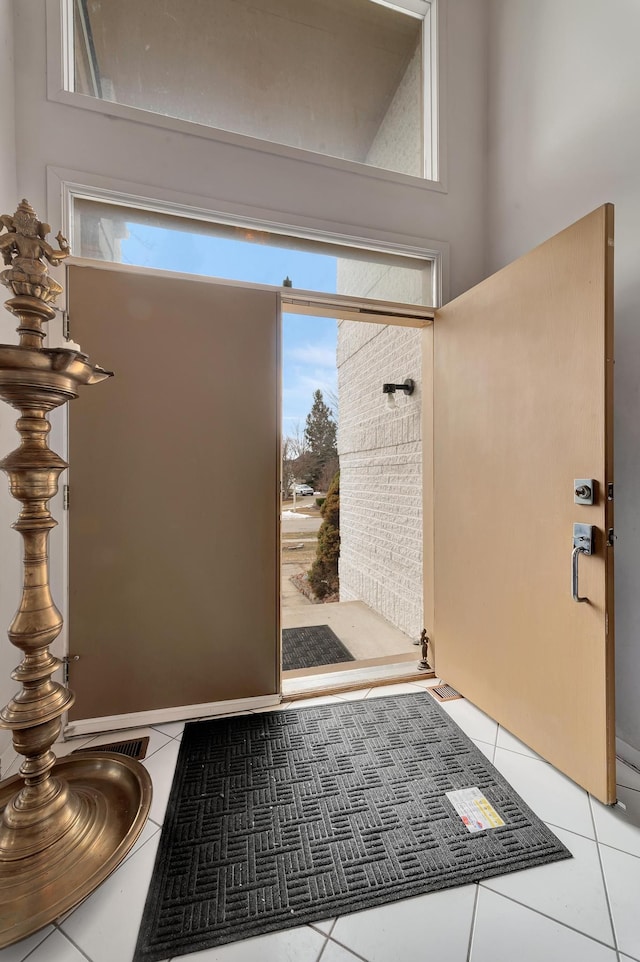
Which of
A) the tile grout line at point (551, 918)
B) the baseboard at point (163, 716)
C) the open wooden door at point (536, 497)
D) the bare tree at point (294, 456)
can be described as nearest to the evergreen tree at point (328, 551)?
the bare tree at point (294, 456)

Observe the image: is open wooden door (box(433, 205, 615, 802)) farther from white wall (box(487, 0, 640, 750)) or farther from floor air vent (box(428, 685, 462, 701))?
white wall (box(487, 0, 640, 750))

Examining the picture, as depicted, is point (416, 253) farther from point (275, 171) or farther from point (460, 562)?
point (460, 562)

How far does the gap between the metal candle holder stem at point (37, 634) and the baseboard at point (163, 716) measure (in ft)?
1.77

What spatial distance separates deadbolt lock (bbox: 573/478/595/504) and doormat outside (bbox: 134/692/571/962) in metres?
1.07

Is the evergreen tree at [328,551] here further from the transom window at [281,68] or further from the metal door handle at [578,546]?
the metal door handle at [578,546]

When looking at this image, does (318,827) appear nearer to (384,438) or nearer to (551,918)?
(551,918)

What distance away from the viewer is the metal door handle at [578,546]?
1.42m

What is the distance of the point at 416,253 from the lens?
234 cm

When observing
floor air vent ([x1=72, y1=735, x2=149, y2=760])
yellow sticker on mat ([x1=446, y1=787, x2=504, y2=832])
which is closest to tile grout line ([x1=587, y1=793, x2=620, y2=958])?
yellow sticker on mat ([x1=446, y1=787, x2=504, y2=832])

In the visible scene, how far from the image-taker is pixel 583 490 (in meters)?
1.44

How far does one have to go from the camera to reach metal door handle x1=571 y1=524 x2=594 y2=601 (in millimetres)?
1422

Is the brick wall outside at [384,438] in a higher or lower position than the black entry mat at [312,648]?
higher

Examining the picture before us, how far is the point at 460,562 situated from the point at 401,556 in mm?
1438

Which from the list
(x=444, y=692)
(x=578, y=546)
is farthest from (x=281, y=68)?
(x=444, y=692)
